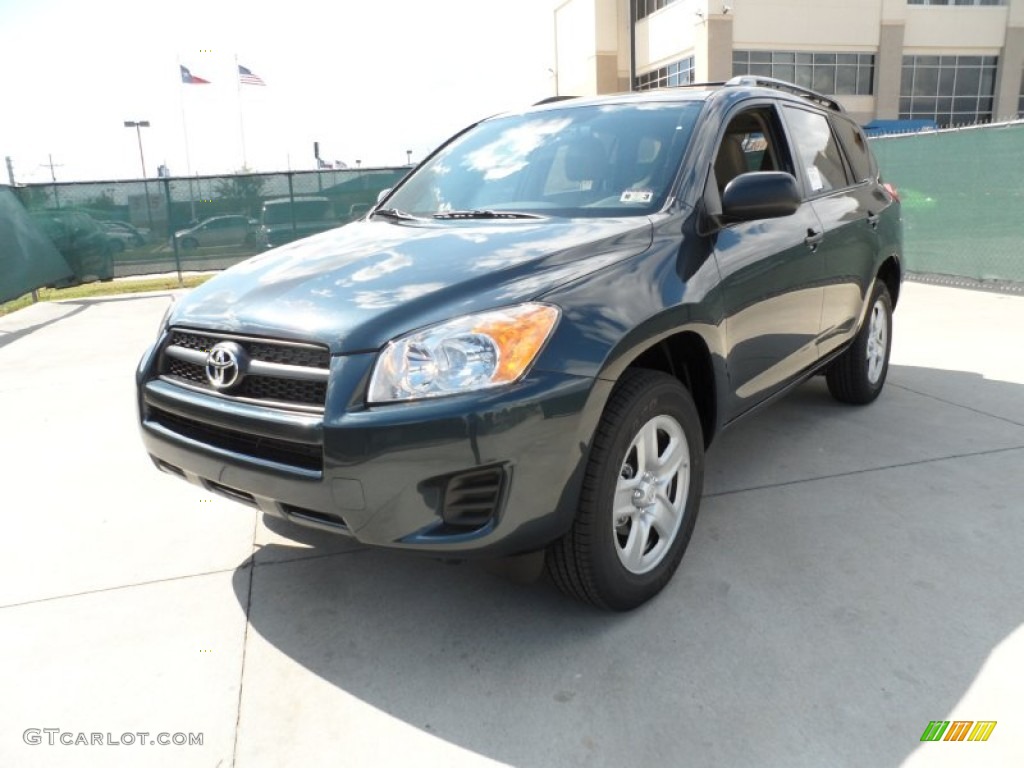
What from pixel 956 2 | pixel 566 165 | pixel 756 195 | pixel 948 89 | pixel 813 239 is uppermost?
pixel 956 2

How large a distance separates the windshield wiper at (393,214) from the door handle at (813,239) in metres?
1.87

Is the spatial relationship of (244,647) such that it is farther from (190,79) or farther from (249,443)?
(190,79)

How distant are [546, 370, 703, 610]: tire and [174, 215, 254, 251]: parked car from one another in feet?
46.4

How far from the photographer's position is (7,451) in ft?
16.1

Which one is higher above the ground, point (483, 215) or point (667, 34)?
point (667, 34)

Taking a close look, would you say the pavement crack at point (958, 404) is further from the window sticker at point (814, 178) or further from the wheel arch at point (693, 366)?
the wheel arch at point (693, 366)

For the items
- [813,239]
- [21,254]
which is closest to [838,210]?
[813,239]

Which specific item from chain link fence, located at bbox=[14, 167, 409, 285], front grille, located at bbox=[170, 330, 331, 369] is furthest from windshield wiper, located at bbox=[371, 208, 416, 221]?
chain link fence, located at bbox=[14, 167, 409, 285]

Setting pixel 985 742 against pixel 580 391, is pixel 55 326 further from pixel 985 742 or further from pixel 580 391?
pixel 985 742

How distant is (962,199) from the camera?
1020 centimetres

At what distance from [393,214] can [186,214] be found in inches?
507

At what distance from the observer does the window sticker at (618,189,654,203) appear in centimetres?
307

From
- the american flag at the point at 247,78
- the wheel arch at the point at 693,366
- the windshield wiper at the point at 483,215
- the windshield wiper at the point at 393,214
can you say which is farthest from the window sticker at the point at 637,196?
the american flag at the point at 247,78

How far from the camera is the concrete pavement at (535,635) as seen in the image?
222 centimetres
